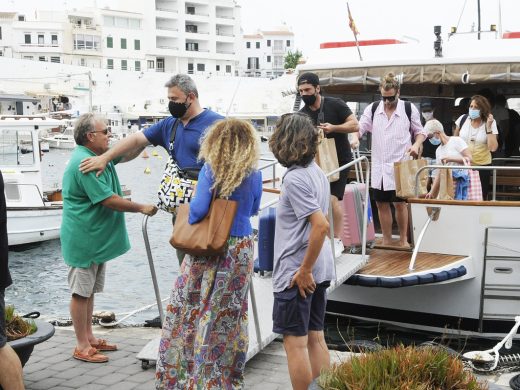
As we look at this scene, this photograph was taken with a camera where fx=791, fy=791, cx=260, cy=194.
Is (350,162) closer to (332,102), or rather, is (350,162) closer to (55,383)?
(332,102)

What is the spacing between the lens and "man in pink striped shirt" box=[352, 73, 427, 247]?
8906 mm

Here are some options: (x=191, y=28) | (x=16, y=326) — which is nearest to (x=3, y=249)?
(x=16, y=326)

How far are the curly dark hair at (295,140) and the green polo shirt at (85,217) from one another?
1886 millimetres

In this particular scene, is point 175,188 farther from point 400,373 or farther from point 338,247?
point 338,247

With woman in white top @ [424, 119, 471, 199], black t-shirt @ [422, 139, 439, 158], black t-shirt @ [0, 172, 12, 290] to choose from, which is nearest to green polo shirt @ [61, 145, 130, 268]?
black t-shirt @ [0, 172, 12, 290]

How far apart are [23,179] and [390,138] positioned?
540 inches

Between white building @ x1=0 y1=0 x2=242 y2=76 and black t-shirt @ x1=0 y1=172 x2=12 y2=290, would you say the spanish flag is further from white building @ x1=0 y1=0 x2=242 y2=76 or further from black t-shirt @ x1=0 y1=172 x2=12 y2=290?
white building @ x1=0 y1=0 x2=242 y2=76

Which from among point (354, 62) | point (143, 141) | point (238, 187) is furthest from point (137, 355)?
point (354, 62)

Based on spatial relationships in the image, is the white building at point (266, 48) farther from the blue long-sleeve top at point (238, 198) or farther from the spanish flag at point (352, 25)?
the blue long-sleeve top at point (238, 198)

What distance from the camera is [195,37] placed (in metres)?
112

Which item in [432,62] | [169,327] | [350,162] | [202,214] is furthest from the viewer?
[432,62]

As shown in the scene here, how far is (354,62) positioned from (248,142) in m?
5.75

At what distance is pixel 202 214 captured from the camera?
4.86 m

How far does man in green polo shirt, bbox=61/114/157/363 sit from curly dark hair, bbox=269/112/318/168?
64.6 inches
